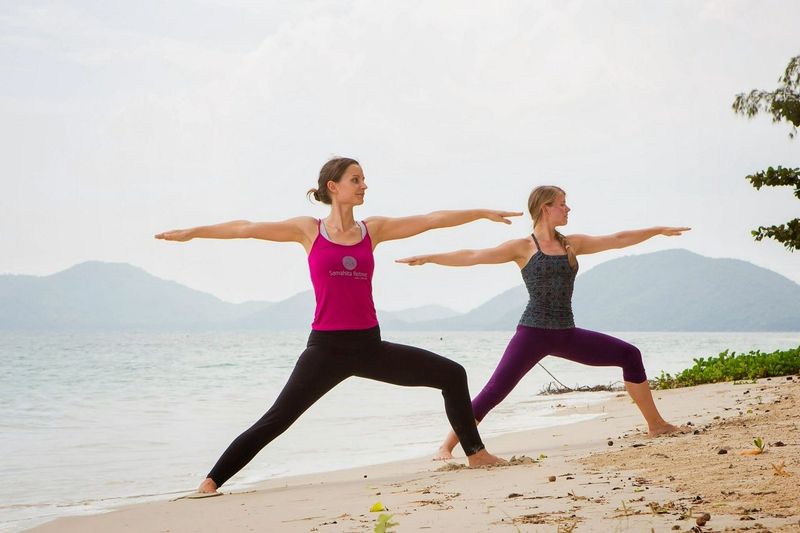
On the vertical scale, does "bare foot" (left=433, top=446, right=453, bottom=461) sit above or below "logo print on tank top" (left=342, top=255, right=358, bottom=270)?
below

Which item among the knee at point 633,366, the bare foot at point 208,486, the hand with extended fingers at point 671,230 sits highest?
the hand with extended fingers at point 671,230

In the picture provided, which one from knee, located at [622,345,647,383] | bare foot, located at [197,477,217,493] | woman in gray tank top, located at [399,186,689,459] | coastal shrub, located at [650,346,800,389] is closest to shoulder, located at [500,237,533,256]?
woman in gray tank top, located at [399,186,689,459]

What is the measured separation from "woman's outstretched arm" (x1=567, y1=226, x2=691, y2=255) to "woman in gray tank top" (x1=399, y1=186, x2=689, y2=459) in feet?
0.15

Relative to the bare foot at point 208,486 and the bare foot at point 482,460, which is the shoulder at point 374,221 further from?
the bare foot at point 208,486

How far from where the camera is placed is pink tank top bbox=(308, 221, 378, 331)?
6.14 meters

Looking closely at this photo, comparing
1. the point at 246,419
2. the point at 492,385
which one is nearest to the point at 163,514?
the point at 492,385

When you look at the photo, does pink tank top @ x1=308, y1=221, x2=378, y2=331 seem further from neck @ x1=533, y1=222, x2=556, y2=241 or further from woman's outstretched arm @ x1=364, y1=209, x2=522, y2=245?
neck @ x1=533, y1=222, x2=556, y2=241

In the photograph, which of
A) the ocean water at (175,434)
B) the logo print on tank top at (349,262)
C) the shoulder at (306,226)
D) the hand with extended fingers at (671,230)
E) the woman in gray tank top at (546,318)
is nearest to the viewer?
the logo print on tank top at (349,262)

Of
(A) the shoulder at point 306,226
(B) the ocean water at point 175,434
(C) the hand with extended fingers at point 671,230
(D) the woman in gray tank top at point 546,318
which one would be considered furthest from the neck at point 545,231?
(B) the ocean water at point 175,434

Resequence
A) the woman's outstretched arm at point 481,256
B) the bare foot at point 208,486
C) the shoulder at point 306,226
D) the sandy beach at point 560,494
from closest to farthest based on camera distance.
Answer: the sandy beach at point 560,494
the bare foot at point 208,486
the shoulder at point 306,226
the woman's outstretched arm at point 481,256

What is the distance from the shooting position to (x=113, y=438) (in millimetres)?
12359

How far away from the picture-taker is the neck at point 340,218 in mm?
6469

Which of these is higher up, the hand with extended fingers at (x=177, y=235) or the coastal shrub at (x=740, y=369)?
the hand with extended fingers at (x=177, y=235)

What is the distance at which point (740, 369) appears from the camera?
13250 millimetres
